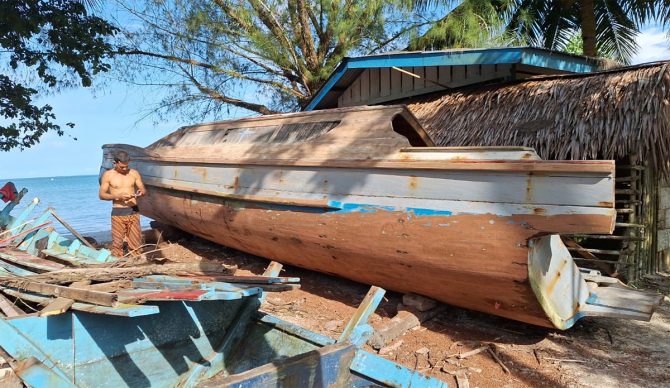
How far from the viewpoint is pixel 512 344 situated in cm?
429

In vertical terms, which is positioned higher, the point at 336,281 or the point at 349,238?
the point at 349,238

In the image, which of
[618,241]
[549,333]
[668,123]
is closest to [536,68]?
[668,123]

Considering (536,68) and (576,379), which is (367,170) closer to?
(576,379)

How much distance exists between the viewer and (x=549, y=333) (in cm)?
453

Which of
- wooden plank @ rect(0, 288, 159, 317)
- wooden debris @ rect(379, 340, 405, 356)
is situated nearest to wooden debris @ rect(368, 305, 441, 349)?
wooden debris @ rect(379, 340, 405, 356)

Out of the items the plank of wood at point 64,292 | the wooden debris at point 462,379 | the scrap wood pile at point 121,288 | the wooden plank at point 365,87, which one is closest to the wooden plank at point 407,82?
the wooden plank at point 365,87

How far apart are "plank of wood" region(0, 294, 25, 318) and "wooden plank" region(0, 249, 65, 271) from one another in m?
0.62

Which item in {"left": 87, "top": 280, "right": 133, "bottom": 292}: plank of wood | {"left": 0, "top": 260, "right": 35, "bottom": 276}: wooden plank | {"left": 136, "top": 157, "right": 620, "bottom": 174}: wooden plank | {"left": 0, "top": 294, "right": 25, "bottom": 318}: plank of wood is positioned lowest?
{"left": 0, "top": 294, "right": 25, "bottom": 318}: plank of wood

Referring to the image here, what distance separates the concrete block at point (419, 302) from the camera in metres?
4.74

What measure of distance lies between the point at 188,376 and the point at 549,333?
3.19 meters

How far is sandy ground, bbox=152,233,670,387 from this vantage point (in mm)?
3729

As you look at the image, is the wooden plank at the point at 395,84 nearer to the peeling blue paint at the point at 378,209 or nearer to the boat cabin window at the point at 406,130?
the boat cabin window at the point at 406,130

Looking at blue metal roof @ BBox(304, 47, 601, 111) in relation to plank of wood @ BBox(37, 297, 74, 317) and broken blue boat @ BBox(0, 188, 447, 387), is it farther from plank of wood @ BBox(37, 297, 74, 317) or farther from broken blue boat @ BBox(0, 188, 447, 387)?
plank of wood @ BBox(37, 297, 74, 317)

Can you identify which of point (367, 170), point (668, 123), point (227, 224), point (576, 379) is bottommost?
point (576, 379)
